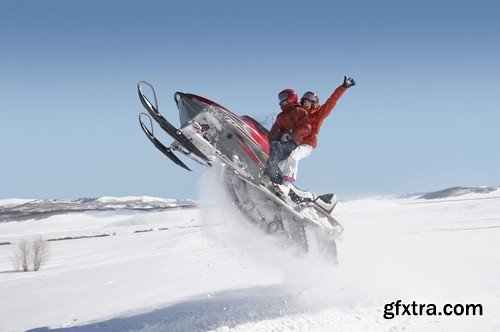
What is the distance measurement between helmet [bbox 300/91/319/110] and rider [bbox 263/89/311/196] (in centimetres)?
13

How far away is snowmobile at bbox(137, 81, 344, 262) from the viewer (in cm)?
687

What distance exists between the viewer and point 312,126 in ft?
24.0

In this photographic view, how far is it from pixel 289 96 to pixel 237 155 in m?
1.21

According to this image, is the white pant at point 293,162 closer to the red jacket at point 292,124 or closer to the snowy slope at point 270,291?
the red jacket at point 292,124

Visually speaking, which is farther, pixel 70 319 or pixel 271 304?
pixel 70 319

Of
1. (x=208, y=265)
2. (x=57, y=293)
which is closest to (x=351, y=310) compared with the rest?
(x=208, y=265)

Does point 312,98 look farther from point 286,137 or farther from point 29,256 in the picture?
point 29,256

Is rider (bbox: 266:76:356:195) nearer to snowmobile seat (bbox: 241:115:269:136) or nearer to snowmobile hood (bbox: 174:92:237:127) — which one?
snowmobile seat (bbox: 241:115:269:136)

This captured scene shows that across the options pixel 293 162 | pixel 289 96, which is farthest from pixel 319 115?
pixel 293 162

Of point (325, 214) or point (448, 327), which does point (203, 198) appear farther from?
point (448, 327)

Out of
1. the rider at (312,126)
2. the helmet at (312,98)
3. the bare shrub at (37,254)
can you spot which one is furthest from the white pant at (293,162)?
the bare shrub at (37,254)

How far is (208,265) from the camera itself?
1273cm

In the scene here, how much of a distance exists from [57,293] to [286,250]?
7.40 metres

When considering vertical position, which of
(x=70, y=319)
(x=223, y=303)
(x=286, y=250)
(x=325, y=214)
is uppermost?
(x=325, y=214)
